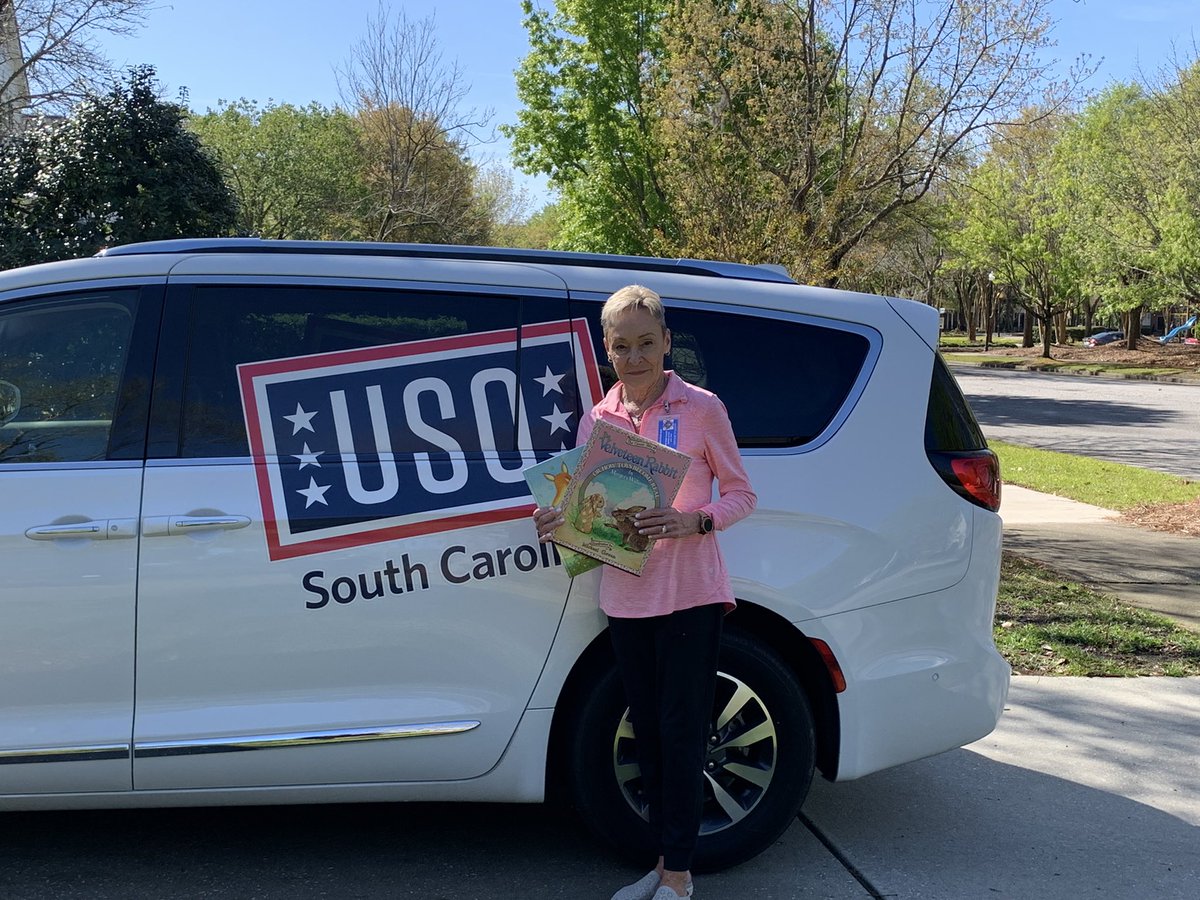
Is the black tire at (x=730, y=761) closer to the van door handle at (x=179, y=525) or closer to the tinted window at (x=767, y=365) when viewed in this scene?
the tinted window at (x=767, y=365)

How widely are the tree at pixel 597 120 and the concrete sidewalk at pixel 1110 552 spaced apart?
14.3 metres

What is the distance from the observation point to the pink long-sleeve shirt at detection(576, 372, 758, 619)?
3127mm

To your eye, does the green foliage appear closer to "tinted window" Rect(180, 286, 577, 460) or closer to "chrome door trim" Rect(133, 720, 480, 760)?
"tinted window" Rect(180, 286, 577, 460)

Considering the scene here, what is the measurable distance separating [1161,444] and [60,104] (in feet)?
65.6

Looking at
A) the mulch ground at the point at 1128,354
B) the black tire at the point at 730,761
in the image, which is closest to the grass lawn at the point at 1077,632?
the black tire at the point at 730,761

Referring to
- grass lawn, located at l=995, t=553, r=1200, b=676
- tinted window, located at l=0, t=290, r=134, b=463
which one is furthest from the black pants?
grass lawn, located at l=995, t=553, r=1200, b=676

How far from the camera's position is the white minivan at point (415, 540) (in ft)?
10.6

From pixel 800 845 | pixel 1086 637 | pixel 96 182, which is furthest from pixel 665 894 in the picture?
pixel 96 182

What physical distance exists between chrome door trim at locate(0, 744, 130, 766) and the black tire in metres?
1.34

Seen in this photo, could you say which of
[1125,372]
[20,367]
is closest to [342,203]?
[1125,372]

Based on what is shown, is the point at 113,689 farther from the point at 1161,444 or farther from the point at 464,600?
the point at 1161,444

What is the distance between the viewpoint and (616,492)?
9.98 feet

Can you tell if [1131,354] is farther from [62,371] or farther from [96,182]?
[62,371]

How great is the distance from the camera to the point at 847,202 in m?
12.6
